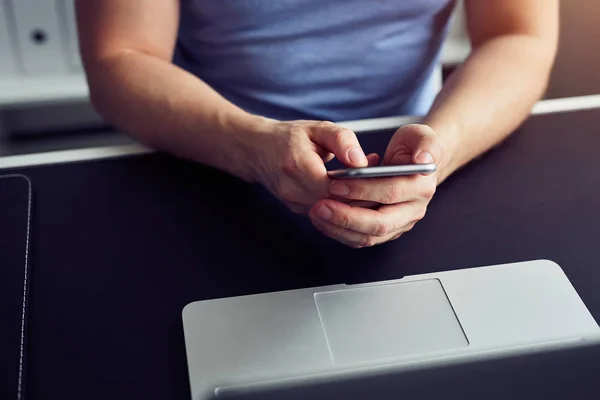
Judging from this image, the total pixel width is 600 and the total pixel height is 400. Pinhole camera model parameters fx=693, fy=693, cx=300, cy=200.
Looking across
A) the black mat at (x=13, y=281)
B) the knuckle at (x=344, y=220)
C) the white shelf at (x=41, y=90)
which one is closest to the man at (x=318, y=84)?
the knuckle at (x=344, y=220)

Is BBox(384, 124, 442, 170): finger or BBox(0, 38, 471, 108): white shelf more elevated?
BBox(384, 124, 442, 170): finger

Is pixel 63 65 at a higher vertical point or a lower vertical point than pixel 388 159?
lower

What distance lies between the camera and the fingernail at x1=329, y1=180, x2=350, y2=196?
2.01ft

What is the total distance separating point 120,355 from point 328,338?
0.17m

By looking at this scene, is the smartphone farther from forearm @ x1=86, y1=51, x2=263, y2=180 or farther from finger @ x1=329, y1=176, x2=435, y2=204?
forearm @ x1=86, y1=51, x2=263, y2=180

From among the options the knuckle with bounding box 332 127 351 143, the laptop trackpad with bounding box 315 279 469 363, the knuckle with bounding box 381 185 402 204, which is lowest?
the laptop trackpad with bounding box 315 279 469 363

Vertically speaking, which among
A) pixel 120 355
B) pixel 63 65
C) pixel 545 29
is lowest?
pixel 63 65

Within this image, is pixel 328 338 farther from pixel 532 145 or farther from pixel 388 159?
pixel 532 145

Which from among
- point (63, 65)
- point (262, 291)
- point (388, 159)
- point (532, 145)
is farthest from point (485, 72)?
point (63, 65)

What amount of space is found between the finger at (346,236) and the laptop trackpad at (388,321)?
0.16 feet

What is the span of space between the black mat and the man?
158 mm

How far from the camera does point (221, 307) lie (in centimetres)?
58

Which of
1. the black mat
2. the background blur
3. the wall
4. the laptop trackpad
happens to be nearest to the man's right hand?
the laptop trackpad

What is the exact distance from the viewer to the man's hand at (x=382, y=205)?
2.00 ft
